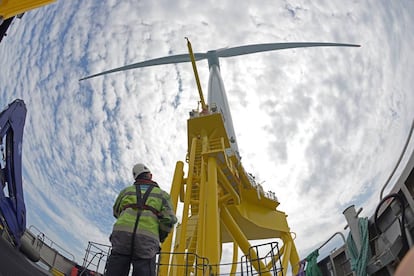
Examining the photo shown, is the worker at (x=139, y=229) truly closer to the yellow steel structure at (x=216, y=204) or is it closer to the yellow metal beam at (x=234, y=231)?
the yellow steel structure at (x=216, y=204)

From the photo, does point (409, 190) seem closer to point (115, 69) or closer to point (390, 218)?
point (390, 218)

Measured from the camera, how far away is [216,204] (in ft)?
38.8

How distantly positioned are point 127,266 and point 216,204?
8.67 meters

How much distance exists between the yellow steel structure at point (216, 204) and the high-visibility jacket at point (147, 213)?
6.68m

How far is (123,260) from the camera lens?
332 centimetres

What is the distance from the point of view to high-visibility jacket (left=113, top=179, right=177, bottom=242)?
3334 mm

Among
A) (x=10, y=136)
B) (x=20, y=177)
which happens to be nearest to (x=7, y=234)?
(x=20, y=177)

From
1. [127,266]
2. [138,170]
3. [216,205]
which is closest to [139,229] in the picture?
[127,266]

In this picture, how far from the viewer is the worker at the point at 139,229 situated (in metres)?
3.27

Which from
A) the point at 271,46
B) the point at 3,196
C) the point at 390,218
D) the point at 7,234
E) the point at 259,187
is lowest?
the point at 390,218

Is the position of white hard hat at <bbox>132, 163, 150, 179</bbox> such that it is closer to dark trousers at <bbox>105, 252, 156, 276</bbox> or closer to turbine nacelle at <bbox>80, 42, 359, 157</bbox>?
dark trousers at <bbox>105, 252, 156, 276</bbox>

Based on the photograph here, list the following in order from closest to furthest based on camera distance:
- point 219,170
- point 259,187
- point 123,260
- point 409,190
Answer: point 123,260 → point 409,190 → point 219,170 → point 259,187

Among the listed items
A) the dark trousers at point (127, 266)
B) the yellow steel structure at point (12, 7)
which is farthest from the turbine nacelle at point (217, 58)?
the dark trousers at point (127, 266)

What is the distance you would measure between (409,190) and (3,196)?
8810 millimetres
